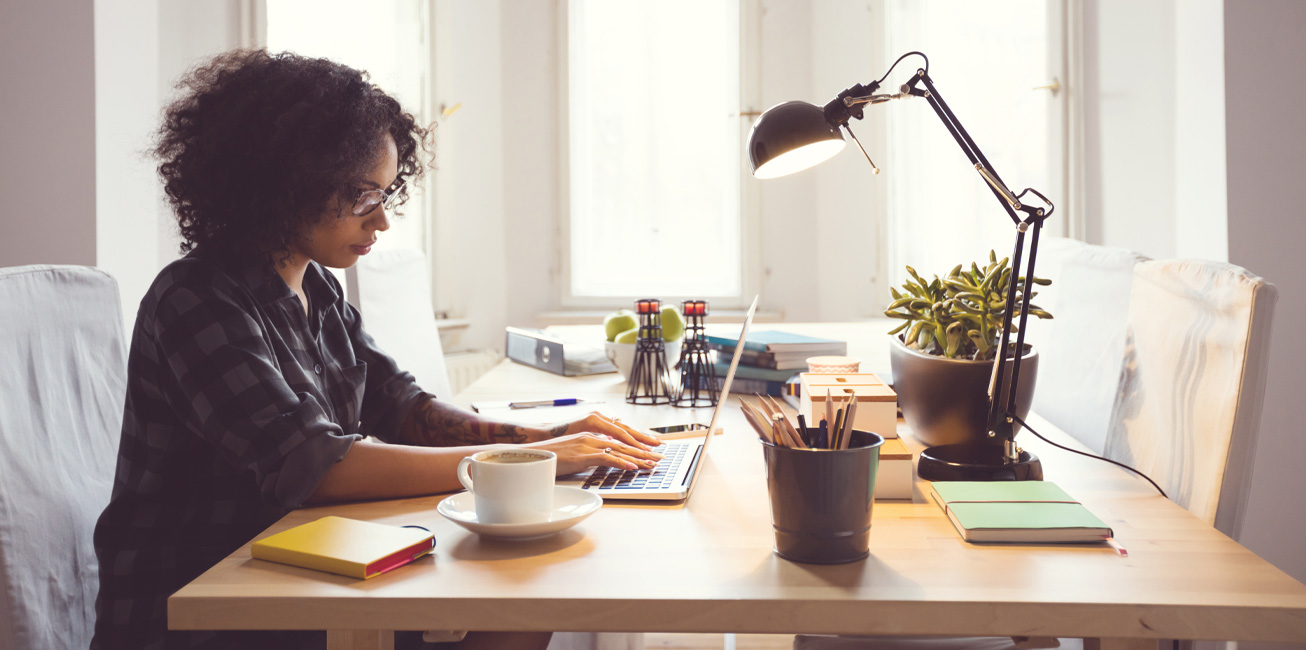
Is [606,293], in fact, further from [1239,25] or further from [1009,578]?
[1009,578]

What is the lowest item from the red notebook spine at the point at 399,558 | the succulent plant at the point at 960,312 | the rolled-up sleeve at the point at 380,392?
the red notebook spine at the point at 399,558

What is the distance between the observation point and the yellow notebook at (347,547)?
75cm

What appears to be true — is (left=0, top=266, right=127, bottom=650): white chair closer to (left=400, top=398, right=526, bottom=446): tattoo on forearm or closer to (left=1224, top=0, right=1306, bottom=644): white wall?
(left=400, top=398, right=526, bottom=446): tattoo on forearm

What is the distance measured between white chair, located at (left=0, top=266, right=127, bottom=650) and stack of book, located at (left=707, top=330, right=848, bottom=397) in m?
1.03

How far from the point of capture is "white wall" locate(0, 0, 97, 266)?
2113 millimetres

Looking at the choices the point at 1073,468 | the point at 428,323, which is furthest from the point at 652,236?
the point at 1073,468

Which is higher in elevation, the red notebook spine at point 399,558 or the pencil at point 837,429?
the pencil at point 837,429

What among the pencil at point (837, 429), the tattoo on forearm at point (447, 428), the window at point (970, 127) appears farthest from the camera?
the window at point (970, 127)

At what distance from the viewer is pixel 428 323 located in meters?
2.43

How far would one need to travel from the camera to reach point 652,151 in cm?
410

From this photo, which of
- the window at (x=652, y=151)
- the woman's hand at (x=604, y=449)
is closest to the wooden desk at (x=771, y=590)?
the woman's hand at (x=604, y=449)

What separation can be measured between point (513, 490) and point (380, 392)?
2.27 ft

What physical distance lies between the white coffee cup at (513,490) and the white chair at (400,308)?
1353mm

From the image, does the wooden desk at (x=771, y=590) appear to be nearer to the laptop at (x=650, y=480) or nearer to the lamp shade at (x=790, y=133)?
the laptop at (x=650, y=480)
